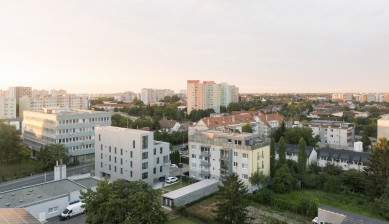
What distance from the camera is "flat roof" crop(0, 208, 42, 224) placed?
1059 cm

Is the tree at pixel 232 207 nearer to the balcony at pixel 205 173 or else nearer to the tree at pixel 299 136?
the balcony at pixel 205 173

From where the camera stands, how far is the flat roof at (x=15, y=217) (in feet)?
34.8

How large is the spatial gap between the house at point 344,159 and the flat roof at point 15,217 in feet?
84.2

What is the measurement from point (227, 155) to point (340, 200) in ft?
27.3

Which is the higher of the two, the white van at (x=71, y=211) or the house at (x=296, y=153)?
the house at (x=296, y=153)

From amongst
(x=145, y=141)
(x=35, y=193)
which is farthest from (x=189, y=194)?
(x=35, y=193)

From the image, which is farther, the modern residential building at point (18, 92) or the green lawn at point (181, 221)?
the modern residential building at point (18, 92)

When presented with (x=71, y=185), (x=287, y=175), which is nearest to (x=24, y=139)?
(x=71, y=185)

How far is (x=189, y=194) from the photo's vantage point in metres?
19.5

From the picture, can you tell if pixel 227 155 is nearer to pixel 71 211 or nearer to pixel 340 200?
pixel 340 200

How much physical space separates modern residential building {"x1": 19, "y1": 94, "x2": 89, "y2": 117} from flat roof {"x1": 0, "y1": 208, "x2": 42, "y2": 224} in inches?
2117

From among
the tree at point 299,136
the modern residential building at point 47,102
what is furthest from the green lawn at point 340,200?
the modern residential building at point 47,102

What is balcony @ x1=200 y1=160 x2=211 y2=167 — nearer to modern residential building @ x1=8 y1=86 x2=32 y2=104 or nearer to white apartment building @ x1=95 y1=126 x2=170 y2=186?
white apartment building @ x1=95 y1=126 x2=170 y2=186

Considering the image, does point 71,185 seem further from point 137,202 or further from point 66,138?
point 66,138
